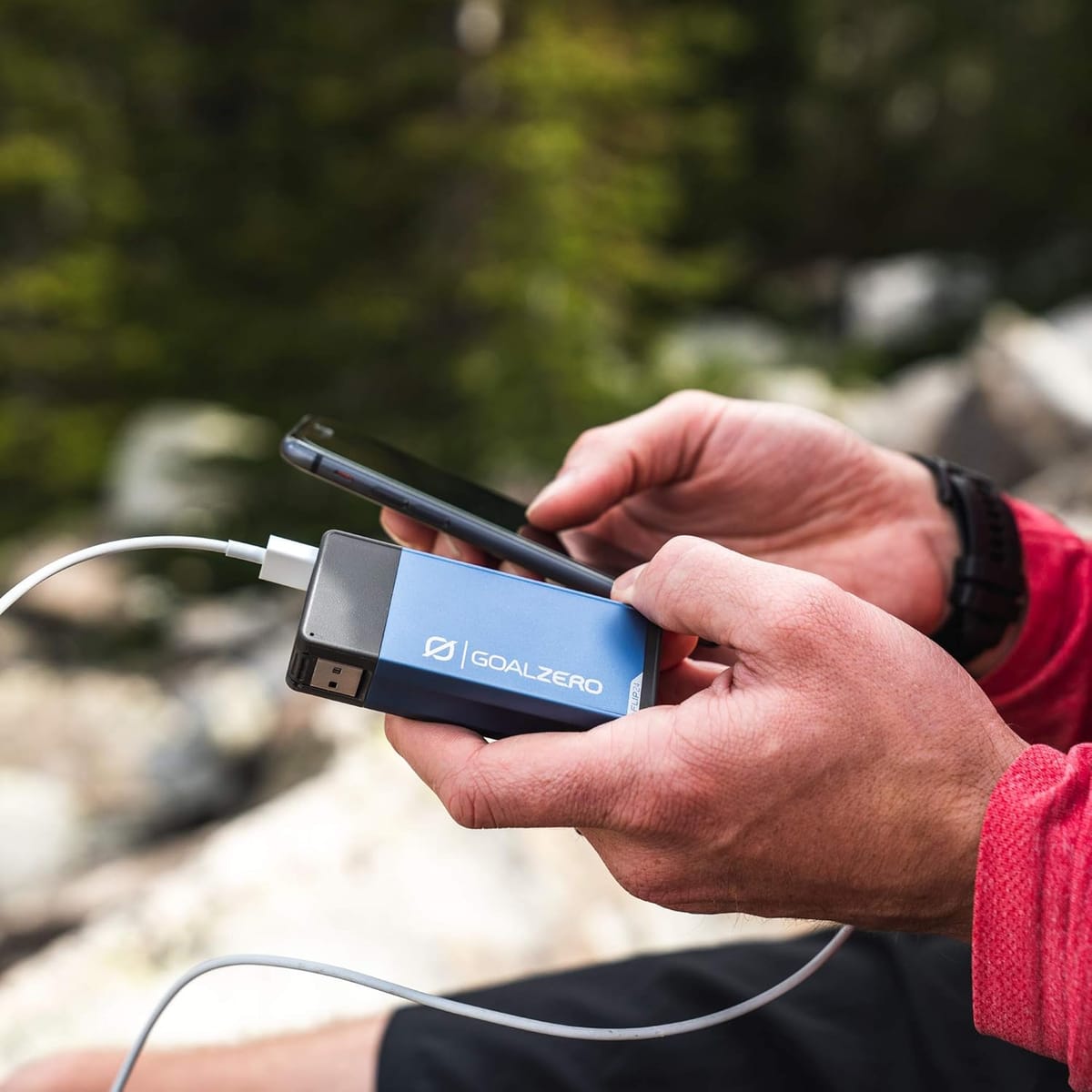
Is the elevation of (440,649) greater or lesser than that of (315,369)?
greater

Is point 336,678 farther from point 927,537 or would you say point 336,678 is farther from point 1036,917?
point 927,537

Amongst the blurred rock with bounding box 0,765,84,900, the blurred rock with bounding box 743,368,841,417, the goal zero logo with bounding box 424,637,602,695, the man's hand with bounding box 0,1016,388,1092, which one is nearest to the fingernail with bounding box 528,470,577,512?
the goal zero logo with bounding box 424,637,602,695

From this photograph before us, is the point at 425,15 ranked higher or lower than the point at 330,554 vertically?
higher

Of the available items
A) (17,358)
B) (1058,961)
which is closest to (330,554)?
(1058,961)

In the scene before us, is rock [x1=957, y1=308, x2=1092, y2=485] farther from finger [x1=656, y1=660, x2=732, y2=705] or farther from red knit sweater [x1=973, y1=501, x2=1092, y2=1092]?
red knit sweater [x1=973, y1=501, x2=1092, y2=1092]

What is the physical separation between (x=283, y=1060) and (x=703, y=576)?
83 cm

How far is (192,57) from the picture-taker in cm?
→ 815

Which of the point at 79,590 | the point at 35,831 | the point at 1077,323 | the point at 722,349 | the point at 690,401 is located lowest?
the point at 79,590

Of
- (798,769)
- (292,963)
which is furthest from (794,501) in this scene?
(292,963)

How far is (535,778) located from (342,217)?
7.66m

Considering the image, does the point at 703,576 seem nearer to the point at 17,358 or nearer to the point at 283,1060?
the point at 283,1060

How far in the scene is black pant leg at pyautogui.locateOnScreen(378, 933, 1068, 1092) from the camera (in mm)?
1104

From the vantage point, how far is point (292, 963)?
3.49 ft

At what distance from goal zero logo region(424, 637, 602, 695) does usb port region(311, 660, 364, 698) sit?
74 millimetres
